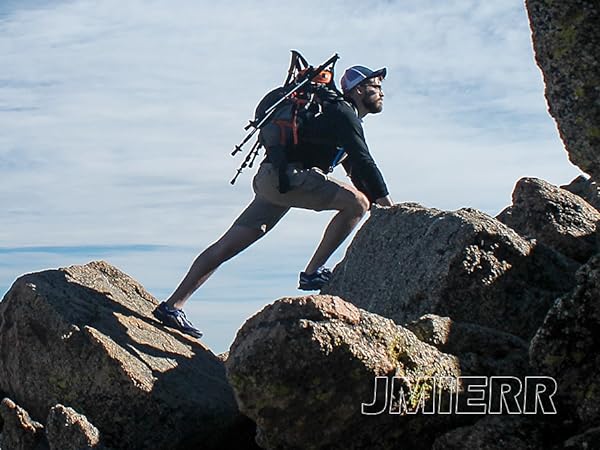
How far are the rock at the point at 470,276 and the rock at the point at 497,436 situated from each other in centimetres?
262

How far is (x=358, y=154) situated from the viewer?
1675cm

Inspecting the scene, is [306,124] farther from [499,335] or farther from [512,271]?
[499,335]

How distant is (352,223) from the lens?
17.2m

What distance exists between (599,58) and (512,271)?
3.82 meters

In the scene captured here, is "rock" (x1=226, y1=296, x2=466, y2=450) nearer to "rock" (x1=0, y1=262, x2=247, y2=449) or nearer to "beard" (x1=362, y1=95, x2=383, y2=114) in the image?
"rock" (x1=0, y1=262, x2=247, y2=449)

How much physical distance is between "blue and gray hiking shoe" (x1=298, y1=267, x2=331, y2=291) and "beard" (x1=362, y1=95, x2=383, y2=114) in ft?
8.78

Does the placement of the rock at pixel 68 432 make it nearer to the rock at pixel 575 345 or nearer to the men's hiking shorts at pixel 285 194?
the men's hiking shorts at pixel 285 194

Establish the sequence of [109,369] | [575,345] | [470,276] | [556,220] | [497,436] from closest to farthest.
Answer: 1. [497,436]
2. [575,345]
3. [470,276]
4. [109,369]
5. [556,220]

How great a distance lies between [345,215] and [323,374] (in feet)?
22.7

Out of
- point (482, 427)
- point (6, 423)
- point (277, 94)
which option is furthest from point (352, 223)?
point (482, 427)

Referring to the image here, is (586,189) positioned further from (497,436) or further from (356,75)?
(497,436)

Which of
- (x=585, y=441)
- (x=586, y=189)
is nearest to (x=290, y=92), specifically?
(x=586, y=189)

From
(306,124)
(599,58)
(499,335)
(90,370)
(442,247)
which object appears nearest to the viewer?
(599,58)

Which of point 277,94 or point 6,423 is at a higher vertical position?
point 277,94
